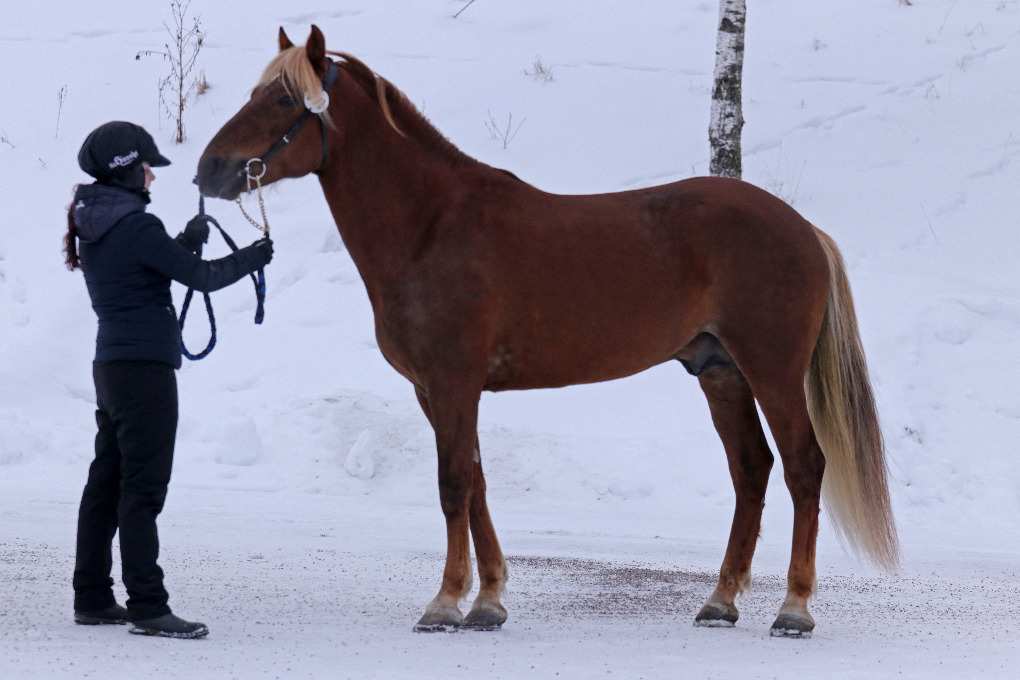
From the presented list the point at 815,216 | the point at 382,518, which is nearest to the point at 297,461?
the point at 382,518

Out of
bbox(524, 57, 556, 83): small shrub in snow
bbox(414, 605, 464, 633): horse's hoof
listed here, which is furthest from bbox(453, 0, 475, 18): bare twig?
bbox(414, 605, 464, 633): horse's hoof

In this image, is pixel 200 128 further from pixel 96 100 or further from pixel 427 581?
pixel 427 581

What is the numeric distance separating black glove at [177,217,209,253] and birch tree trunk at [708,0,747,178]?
628 centimetres

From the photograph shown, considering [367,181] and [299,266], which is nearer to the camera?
[367,181]

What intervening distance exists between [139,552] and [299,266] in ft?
22.8

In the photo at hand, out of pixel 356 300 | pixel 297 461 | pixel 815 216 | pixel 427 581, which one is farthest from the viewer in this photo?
pixel 815 216

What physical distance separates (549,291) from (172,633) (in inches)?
76.8

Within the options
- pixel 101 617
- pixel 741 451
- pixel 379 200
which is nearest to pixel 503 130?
pixel 741 451

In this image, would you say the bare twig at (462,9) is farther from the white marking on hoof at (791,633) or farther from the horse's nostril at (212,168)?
the white marking on hoof at (791,633)

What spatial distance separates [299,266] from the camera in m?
12.0

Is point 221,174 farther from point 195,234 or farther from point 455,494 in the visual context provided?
point 455,494

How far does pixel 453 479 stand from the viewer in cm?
545

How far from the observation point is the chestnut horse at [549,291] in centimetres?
543

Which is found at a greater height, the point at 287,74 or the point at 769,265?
the point at 287,74
